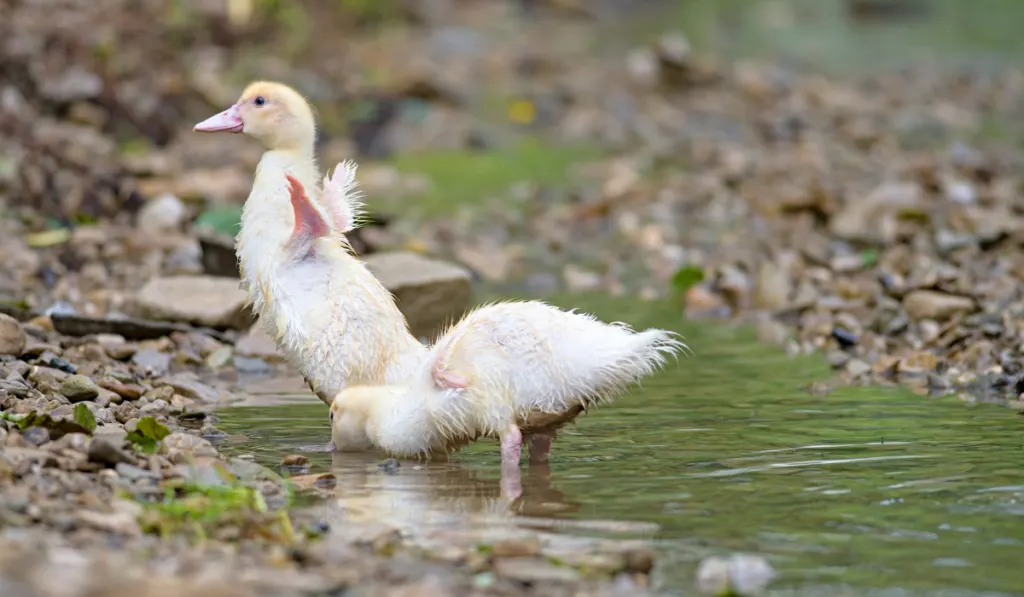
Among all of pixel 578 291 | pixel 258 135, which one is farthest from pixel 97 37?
pixel 258 135

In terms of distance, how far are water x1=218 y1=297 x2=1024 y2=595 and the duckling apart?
16cm

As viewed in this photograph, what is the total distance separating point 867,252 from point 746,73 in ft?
36.5

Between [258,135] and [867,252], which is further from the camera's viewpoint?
[867,252]

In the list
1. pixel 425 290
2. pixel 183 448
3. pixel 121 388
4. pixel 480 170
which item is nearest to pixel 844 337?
pixel 425 290

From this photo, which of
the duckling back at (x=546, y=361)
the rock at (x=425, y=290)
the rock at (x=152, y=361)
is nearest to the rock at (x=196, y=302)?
the rock at (x=152, y=361)

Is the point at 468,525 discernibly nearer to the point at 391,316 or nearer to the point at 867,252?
the point at 391,316

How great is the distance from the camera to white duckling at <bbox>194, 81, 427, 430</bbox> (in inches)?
275

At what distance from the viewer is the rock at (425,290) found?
9.74 meters

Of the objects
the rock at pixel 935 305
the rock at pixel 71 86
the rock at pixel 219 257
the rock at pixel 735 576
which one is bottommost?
the rock at pixel 735 576

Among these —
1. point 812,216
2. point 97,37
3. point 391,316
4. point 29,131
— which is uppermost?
point 97,37

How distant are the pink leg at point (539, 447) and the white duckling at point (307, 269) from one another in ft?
2.33

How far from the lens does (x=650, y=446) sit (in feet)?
22.3

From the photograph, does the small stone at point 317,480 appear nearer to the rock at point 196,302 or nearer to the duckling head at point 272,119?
the duckling head at point 272,119

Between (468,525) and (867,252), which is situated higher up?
(867,252)
